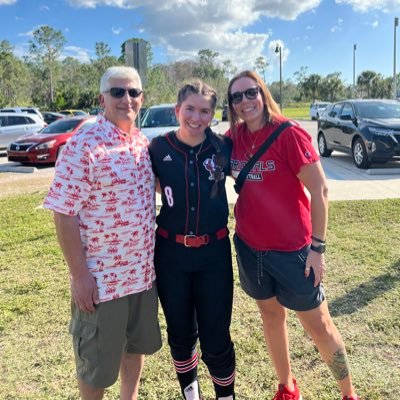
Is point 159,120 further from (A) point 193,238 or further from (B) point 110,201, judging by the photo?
(B) point 110,201

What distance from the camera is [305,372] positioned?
9.27 feet

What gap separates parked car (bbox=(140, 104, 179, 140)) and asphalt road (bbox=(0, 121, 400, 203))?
6.25 ft

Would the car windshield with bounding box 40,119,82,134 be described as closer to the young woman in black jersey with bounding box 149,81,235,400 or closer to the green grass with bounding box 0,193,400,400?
the green grass with bounding box 0,193,400,400

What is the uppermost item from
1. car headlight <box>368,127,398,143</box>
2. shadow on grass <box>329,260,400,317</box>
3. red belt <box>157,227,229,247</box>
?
car headlight <box>368,127,398,143</box>

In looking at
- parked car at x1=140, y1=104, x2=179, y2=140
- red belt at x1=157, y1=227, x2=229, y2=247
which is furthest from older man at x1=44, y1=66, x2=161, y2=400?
parked car at x1=140, y1=104, x2=179, y2=140

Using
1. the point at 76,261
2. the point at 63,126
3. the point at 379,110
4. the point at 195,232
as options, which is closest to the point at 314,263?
the point at 195,232

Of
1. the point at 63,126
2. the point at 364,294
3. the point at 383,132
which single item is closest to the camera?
the point at 364,294

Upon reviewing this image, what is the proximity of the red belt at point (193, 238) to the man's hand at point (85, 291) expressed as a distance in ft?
1.54

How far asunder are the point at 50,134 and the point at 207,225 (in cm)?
1158

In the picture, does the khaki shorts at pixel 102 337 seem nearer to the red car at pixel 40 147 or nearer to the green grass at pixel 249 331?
the green grass at pixel 249 331

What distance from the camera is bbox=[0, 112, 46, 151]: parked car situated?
623 inches

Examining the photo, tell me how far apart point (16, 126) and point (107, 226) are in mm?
15945

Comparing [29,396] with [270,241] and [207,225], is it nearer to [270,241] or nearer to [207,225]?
[207,225]

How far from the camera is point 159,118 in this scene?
983 centimetres
